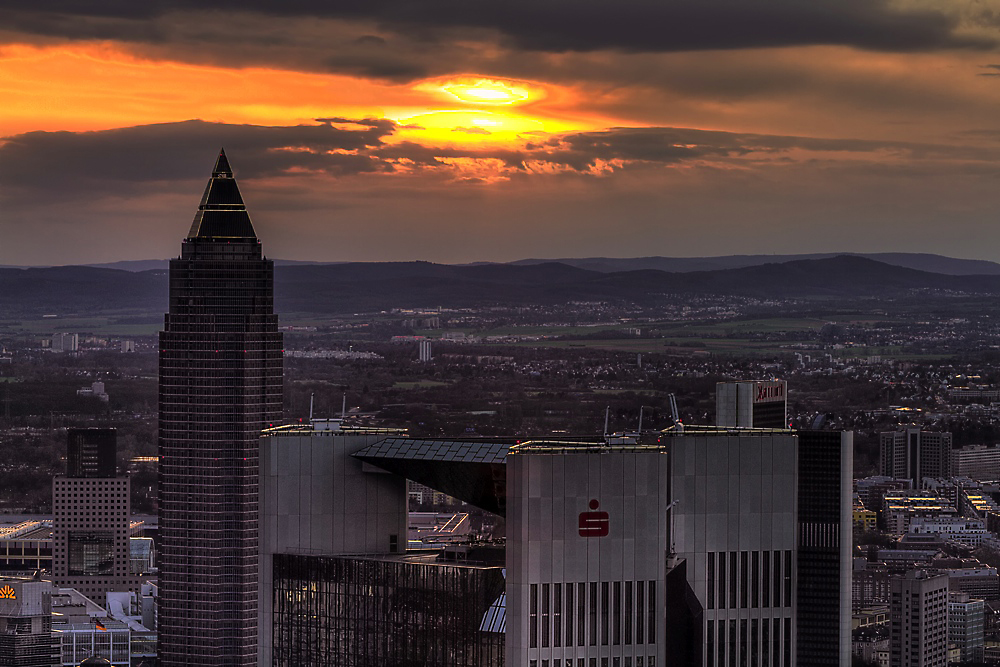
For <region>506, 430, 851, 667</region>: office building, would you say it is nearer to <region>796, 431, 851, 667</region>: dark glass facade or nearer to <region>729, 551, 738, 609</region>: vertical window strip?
<region>729, 551, 738, 609</region>: vertical window strip

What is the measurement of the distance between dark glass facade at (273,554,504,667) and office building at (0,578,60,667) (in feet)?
460

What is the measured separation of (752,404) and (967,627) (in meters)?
65.6

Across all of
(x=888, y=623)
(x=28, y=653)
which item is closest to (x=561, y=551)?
(x=888, y=623)

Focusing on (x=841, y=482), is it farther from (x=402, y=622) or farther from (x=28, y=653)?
(x=28, y=653)

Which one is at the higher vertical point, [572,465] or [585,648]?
[572,465]

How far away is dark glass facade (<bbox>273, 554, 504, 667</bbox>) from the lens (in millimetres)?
47250

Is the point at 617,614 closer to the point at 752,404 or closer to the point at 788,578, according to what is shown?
the point at 788,578

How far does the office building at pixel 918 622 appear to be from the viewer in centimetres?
17088

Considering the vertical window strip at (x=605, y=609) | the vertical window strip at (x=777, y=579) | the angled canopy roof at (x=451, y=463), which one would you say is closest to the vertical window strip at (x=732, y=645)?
the vertical window strip at (x=777, y=579)

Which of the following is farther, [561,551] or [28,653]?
[28,653]

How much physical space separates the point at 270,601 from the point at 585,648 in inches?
405

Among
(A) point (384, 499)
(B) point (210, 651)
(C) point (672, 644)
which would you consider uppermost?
(A) point (384, 499)

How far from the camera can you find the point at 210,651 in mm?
192250

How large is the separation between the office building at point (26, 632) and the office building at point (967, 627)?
85.9m
